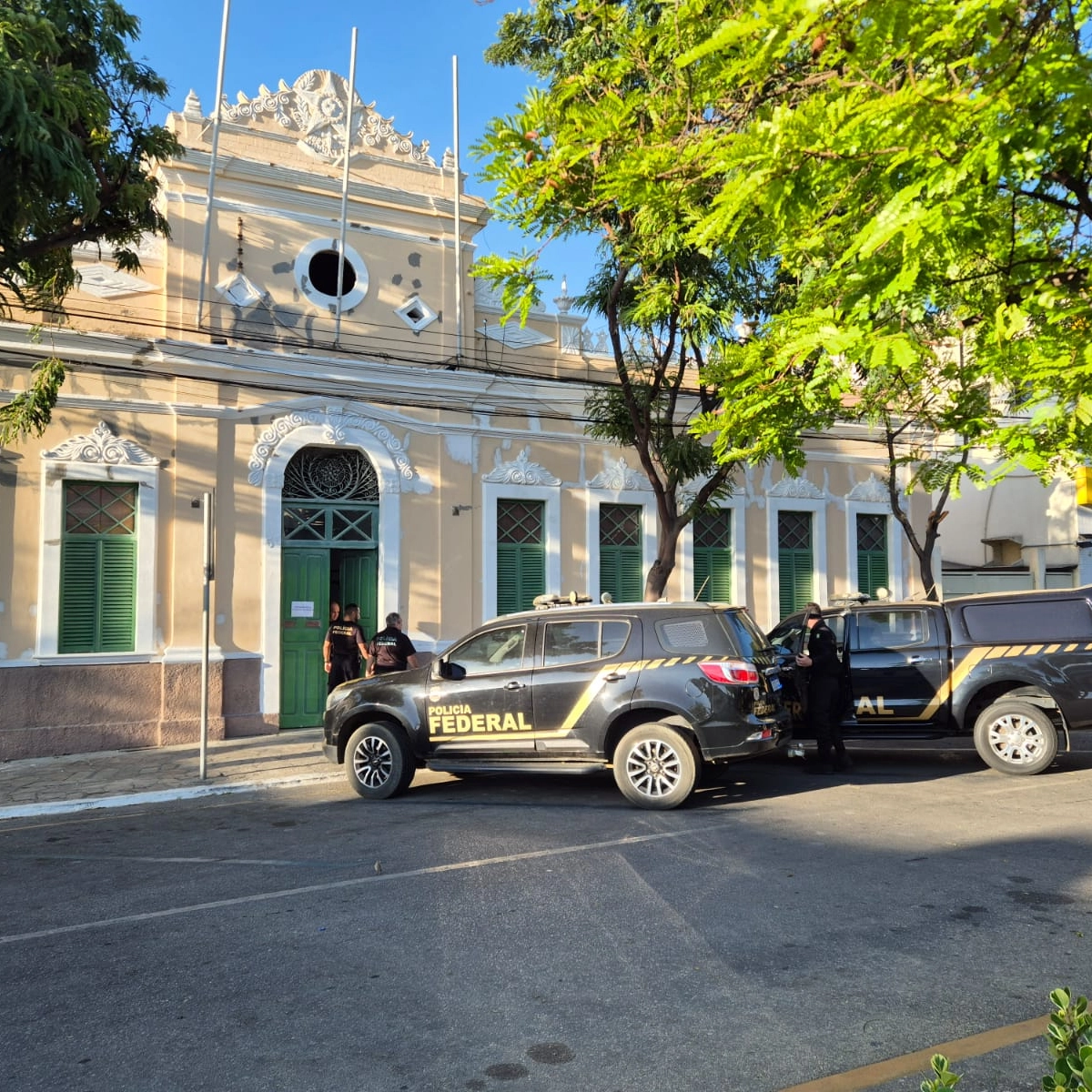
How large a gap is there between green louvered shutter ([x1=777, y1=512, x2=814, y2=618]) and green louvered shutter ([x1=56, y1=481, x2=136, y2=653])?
10.9m

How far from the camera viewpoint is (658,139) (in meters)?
5.12

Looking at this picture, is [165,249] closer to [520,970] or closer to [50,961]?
[50,961]

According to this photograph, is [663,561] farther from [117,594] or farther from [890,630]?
[117,594]

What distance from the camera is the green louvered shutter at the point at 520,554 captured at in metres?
15.5

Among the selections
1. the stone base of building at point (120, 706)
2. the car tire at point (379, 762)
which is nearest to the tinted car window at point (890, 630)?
the car tire at point (379, 762)

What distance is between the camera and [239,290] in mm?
13891

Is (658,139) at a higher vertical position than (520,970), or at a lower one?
higher

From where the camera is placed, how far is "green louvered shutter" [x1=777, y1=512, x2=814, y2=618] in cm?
1783

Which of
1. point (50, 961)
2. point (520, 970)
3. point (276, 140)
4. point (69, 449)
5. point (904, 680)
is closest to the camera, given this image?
point (520, 970)

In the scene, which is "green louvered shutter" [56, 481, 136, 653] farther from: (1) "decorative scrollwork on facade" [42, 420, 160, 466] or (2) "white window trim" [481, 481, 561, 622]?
(2) "white window trim" [481, 481, 561, 622]

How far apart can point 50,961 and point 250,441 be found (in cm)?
965

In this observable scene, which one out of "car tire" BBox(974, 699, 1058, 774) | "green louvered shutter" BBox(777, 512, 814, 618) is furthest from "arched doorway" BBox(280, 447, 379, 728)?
"car tire" BBox(974, 699, 1058, 774)

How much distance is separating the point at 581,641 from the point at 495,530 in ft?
21.6

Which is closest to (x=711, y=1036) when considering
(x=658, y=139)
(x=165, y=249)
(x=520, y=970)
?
(x=520, y=970)
